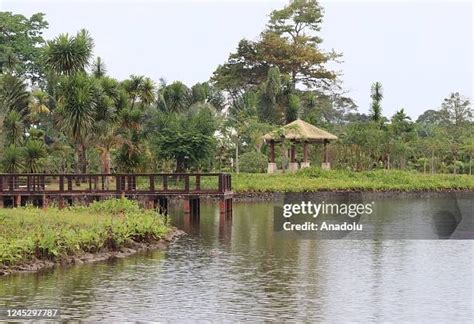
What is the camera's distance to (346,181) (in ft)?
214

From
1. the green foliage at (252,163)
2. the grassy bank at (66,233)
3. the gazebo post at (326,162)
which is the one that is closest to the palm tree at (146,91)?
the green foliage at (252,163)

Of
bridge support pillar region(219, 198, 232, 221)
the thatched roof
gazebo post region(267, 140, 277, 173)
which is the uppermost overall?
the thatched roof

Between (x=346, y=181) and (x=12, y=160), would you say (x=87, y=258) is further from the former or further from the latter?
(x=346, y=181)

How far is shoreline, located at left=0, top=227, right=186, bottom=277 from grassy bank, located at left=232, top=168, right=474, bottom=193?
88.9 ft

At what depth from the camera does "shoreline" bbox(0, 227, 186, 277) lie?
25.0 meters

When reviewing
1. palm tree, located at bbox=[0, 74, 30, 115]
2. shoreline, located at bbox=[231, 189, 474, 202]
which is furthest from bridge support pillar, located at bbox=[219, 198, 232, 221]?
palm tree, located at bbox=[0, 74, 30, 115]

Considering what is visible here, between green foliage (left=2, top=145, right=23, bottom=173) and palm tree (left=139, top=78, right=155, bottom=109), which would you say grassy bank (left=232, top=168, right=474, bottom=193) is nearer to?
palm tree (left=139, top=78, right=155, bottom=109)

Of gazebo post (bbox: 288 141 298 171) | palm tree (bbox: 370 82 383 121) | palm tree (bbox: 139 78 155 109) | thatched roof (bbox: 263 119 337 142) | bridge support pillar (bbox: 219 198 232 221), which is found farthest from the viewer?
palm tree (bbox: 370 82 383 121)

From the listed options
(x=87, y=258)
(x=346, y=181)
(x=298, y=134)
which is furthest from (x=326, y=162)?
(x=87, y=258)

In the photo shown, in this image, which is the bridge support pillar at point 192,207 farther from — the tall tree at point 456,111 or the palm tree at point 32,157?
the tall tree at point 456,111

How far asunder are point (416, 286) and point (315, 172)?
4167 centimetres

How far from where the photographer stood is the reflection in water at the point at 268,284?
20.8m

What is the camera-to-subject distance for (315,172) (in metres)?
65.9

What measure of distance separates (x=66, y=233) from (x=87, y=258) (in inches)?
40.1
